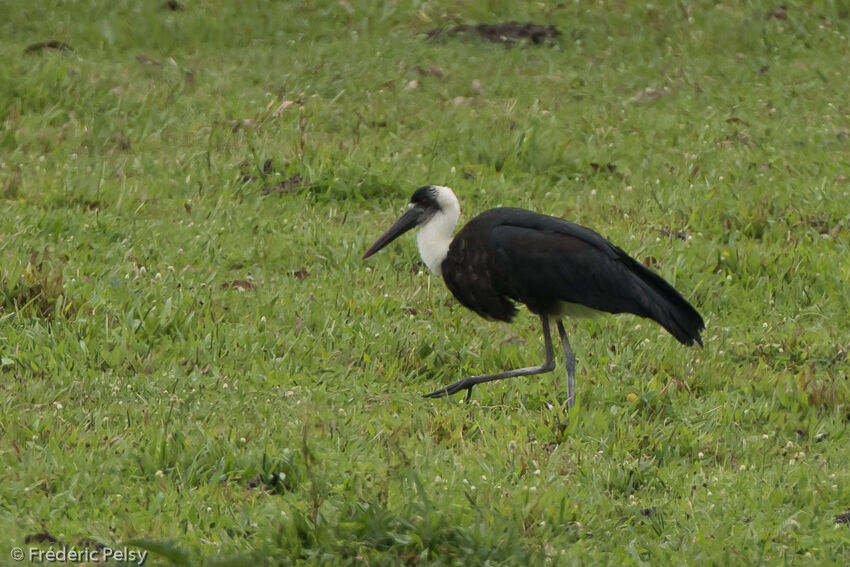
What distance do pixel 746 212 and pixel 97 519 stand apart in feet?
17.8

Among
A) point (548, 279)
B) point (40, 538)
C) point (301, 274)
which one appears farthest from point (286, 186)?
point (40, 538)

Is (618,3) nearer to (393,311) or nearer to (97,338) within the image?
(393,311)

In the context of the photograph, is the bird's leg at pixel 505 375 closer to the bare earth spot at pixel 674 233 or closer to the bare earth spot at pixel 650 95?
the bare earth spot at pixel 674 233

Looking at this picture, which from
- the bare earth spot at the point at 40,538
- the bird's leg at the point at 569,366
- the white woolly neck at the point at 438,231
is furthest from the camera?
the white woolly neck at the point at 438,231

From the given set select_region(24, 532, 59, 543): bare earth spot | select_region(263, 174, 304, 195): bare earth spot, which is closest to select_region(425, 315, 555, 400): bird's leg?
select_region(24, 532, 59, 543): bare earth spot

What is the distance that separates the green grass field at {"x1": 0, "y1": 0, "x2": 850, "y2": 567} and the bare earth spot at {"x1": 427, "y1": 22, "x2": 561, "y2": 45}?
4.5 inches

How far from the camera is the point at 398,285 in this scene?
24.9 feet

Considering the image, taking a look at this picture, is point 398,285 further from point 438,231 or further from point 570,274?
point 570,274

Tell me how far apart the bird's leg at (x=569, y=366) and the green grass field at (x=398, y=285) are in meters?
0.15

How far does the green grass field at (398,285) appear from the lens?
475 cm

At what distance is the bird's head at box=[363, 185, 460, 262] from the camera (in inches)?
274

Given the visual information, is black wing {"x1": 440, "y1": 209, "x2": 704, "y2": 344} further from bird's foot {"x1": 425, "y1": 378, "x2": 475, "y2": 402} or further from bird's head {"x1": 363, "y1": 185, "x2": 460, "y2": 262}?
bird's foot {"x1": 425, "y1": 378, "x2": 475, "y2": 402}

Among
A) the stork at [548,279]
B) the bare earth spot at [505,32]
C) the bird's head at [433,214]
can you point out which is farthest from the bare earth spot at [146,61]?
the stork at [548,279]

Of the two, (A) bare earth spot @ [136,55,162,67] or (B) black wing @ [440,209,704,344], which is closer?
(B) black wing @ [440,209,704,344]
